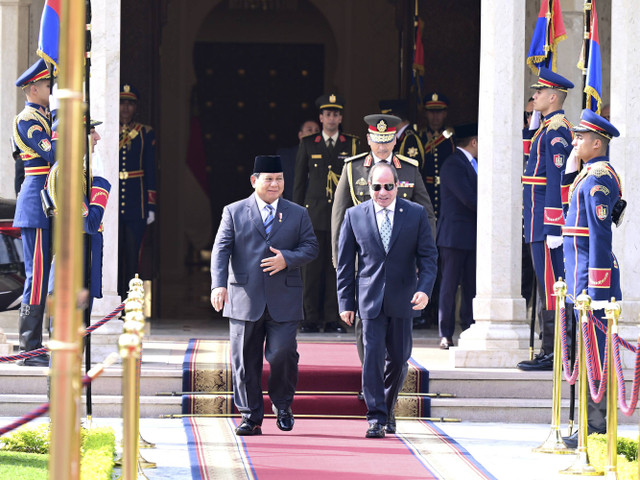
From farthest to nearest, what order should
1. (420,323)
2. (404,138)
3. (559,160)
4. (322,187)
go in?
(420,323) < (404,138) < (322,187) < (559,160)

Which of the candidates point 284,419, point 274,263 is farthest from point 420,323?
point 274,263

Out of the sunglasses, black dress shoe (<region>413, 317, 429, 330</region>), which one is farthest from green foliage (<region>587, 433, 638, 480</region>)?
black dress shoe (<region>413, 317, 429, 330</region>)

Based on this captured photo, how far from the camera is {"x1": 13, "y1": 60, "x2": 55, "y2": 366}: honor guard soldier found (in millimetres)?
9008

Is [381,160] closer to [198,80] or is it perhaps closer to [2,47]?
[2,47]

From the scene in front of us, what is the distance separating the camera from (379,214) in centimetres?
820

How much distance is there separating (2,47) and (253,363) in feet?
17.7

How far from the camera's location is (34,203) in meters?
9.04

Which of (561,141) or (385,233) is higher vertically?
(561,141)

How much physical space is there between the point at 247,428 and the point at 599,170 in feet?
8.83

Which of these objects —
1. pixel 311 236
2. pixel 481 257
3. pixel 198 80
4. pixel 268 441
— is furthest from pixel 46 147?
pixel 198 80

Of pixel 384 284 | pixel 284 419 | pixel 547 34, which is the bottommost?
pixel 284 419

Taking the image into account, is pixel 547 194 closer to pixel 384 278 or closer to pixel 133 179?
pixel 384 278

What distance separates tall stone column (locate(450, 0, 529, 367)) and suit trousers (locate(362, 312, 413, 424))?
1715mm

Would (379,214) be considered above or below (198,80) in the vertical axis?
below
